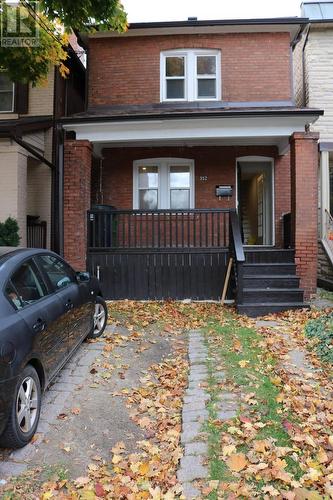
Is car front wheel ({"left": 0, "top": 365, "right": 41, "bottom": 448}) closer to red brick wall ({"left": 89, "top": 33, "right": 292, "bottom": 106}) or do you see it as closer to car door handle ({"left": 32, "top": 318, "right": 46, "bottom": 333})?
car door handle ({"left": 32, "top": 318, "right": 46, "bottom": 333})

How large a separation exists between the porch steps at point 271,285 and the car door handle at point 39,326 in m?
4.44

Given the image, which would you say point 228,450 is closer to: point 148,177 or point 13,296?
point 13,296

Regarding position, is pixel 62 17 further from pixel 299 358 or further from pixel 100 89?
pixel 299 358

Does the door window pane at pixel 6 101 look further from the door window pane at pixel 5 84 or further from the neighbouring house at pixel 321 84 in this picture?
the neighbouring house at pixel 321 84

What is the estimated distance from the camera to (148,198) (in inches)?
410

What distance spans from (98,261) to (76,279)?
3564 mm

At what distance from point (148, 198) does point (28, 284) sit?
696cm

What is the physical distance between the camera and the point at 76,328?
462cm

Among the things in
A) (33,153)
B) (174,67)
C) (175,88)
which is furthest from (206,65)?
(33,153)

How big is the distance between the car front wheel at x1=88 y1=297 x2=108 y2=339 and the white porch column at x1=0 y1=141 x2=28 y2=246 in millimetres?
3774

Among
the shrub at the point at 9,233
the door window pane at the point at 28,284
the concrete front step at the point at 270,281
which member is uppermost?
the shrub at the point at 9,233

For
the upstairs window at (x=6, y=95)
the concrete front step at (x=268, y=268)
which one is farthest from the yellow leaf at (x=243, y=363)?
the upstairs window at (x=6, y=95)

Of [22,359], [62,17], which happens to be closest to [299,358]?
[22,359]

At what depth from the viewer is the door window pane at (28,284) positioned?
134 inches
